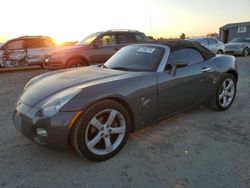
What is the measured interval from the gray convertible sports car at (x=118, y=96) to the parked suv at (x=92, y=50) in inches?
193

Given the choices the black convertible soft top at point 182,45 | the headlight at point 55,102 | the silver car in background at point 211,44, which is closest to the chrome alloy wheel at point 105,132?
the headlight at point 55,102

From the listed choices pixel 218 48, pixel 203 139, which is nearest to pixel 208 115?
pixel 203 139

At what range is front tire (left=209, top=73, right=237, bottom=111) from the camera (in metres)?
4.56

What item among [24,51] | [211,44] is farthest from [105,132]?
[211,44]

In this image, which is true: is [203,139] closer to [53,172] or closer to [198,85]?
[198,85]

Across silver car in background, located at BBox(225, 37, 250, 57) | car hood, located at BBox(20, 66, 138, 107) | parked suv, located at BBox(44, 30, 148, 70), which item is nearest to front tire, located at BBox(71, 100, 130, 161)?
car hood, located at BBox(20, 66, 138, 107)

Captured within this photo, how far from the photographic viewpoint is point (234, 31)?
41.4 m

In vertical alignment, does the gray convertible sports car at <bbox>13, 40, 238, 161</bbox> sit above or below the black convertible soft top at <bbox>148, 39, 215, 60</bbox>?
below

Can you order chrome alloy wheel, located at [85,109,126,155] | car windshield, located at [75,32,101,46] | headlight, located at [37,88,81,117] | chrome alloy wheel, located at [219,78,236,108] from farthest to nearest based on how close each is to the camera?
car windshield, located at [75,32,101,46] → chrome alloy wheel, located at [219,78,236,108] → chrome alloy wheel, located at [85,109,126,155] → headlight, located at [37,88,81,117]

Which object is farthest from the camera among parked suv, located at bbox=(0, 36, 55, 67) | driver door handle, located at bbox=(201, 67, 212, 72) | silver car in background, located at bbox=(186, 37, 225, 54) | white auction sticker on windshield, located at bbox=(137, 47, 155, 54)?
silver car in background, located at bbox=(186, 37, 225, 54)

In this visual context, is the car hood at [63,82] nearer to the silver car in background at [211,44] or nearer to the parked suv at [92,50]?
the parked suv at [92,50]

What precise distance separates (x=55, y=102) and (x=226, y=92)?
3.49 meters

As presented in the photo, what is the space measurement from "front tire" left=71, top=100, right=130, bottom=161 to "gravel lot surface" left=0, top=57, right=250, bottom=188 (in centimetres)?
14

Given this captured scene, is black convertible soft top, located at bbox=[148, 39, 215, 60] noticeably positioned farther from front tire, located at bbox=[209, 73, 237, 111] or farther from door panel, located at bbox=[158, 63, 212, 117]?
front tire, located at bbox=[209, 73, 237, 111]
